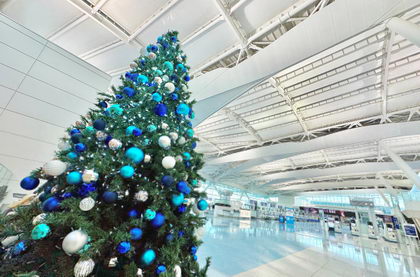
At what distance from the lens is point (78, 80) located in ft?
18.5

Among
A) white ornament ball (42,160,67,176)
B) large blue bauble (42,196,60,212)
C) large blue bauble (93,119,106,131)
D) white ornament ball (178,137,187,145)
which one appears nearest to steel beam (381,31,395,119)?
white ornament ball (178,137,187,145)

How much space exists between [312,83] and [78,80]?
1070 centimetres

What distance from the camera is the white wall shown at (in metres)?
4.48

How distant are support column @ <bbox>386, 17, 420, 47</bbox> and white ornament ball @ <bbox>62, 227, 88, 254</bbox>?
27.2 feet

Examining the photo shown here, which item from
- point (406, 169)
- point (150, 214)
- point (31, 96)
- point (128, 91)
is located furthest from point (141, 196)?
point (406, 169)

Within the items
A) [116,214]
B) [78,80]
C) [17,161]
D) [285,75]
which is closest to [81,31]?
A: [78,80]

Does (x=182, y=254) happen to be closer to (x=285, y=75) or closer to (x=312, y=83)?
(x=285, y=75)

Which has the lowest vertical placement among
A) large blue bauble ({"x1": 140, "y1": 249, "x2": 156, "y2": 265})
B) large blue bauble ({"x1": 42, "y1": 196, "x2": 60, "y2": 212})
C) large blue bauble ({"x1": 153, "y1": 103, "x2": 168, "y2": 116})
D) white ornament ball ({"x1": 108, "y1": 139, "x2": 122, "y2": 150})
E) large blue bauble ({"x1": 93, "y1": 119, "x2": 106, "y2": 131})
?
large blue bauble ({"x1": 140, "y1": 249, "x2": 156, "y2": 265})

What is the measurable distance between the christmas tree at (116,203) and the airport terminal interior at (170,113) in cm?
1

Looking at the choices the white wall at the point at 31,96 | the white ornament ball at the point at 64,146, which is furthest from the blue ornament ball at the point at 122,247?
the white wall at the point at 31,96

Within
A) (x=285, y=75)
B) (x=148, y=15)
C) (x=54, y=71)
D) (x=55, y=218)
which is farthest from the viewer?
(x=285, y=75)

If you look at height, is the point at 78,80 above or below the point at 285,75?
below

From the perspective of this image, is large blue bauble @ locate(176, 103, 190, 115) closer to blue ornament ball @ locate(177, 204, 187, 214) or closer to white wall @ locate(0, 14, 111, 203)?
blue ornament ball @ locate(177, 204, 187, 214)

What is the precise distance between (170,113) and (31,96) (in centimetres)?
537
